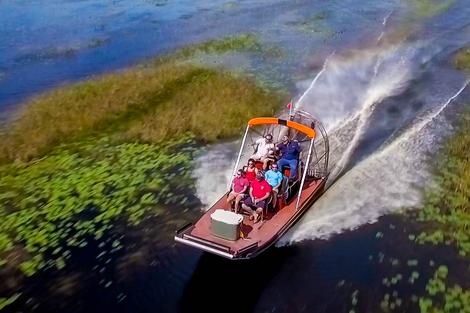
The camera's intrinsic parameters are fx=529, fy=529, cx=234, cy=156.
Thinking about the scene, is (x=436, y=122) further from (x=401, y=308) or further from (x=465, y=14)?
(x=465, y=14)

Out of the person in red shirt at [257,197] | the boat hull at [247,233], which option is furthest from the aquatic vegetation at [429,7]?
the person in red shirt at [257,197]

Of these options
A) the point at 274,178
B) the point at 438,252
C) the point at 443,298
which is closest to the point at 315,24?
→ the point at 274,178

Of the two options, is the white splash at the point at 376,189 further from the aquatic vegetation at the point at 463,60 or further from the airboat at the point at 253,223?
the aquatic vegetation at the point at 463,60

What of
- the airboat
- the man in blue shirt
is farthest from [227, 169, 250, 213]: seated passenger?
the man in blue shirt

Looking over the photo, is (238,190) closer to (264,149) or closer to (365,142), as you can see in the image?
(264,149)

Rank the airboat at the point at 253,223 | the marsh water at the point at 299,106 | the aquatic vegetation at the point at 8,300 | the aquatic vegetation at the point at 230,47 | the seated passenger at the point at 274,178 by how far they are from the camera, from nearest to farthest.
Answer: the airboat at the point at 253,223, the aquatic vegetation at the point at 8,300, the marsh water at the point at 299,106, the seated passenger at the point at 274,178, the aquatic vegetation at the point at 230,47

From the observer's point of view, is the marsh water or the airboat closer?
the airboat

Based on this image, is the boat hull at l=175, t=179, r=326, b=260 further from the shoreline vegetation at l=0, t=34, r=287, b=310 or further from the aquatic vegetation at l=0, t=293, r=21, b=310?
the aquatic vegetation at l=0, t=293, r=21, b=310
